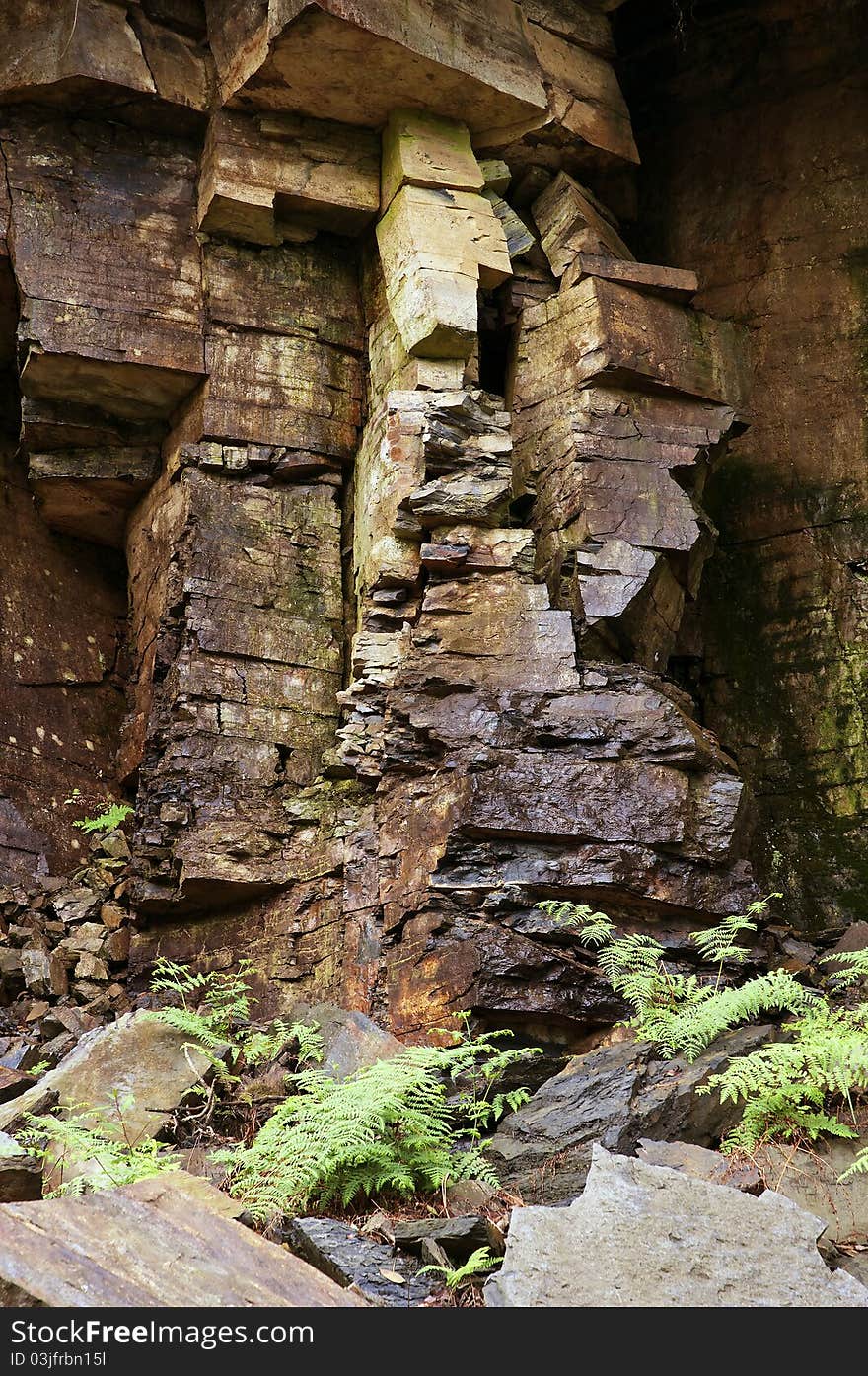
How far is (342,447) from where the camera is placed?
41.5ft

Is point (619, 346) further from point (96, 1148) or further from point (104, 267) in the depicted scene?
point (96, 1148)

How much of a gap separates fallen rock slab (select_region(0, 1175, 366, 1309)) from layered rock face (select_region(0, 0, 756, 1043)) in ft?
→ 13.5

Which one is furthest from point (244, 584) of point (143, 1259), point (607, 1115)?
point (143, 1259)

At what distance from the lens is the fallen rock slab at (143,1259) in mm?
Answer: 4891

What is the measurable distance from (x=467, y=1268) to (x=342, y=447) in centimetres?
830

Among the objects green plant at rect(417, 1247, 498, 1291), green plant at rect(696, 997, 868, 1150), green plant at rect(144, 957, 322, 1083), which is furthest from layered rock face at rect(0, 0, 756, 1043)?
green plant at rect(417, 1247, 498, 1291)

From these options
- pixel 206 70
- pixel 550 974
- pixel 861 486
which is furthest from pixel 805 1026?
pixel 206 70

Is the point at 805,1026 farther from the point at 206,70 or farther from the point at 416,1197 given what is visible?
the point at 206,70

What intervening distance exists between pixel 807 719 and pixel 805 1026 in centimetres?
621

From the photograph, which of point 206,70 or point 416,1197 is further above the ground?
point 206,70

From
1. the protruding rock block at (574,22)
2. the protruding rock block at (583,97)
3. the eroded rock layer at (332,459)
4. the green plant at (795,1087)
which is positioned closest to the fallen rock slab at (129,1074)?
the eroded rock layer at (332,459)

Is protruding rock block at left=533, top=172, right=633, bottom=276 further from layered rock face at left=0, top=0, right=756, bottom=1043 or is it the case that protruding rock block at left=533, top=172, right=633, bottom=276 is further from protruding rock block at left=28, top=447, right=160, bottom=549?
protruding rock block at left=28, top=447, right=160, bottom=549

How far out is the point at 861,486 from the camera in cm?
1348

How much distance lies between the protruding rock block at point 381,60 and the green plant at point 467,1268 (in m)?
9.31
